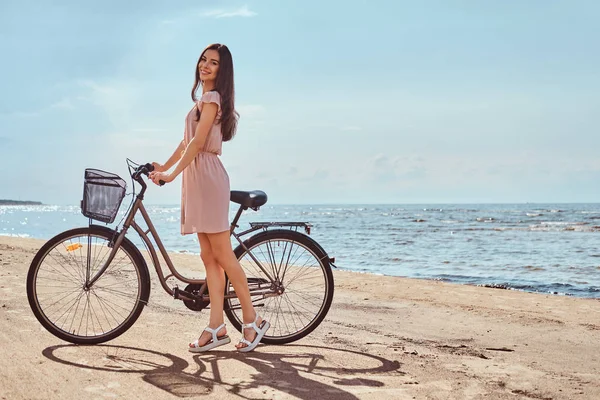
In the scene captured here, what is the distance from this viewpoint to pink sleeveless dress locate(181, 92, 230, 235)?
414 centimetres

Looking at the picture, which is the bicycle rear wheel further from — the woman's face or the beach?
the woman's face

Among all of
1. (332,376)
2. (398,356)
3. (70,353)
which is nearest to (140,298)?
(70,353)

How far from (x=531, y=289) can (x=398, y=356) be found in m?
6.80

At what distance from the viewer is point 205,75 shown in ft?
13.7

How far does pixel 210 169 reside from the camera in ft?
13.6

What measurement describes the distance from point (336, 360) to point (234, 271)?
937 millimetres

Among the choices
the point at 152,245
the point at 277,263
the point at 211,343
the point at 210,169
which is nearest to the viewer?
the point at 210,169

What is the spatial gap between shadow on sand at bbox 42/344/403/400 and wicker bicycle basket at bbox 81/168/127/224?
0.95 metres

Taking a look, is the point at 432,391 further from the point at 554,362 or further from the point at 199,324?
the point at 199,324

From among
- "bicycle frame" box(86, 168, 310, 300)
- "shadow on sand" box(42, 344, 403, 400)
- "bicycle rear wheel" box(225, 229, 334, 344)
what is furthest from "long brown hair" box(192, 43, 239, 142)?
"shadow on sand" box(42, 344, 403, 400)

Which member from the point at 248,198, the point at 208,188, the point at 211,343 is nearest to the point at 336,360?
the point at 211,343

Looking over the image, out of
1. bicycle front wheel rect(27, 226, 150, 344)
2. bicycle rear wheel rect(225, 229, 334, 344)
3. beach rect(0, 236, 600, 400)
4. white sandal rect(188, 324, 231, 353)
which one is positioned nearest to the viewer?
beach rect(0, 236, 600, 400)

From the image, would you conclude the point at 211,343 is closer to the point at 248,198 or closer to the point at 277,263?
the point at 277,263

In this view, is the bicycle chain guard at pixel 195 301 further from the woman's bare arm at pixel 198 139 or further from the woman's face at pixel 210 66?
the woman's face at pixel 210 66
